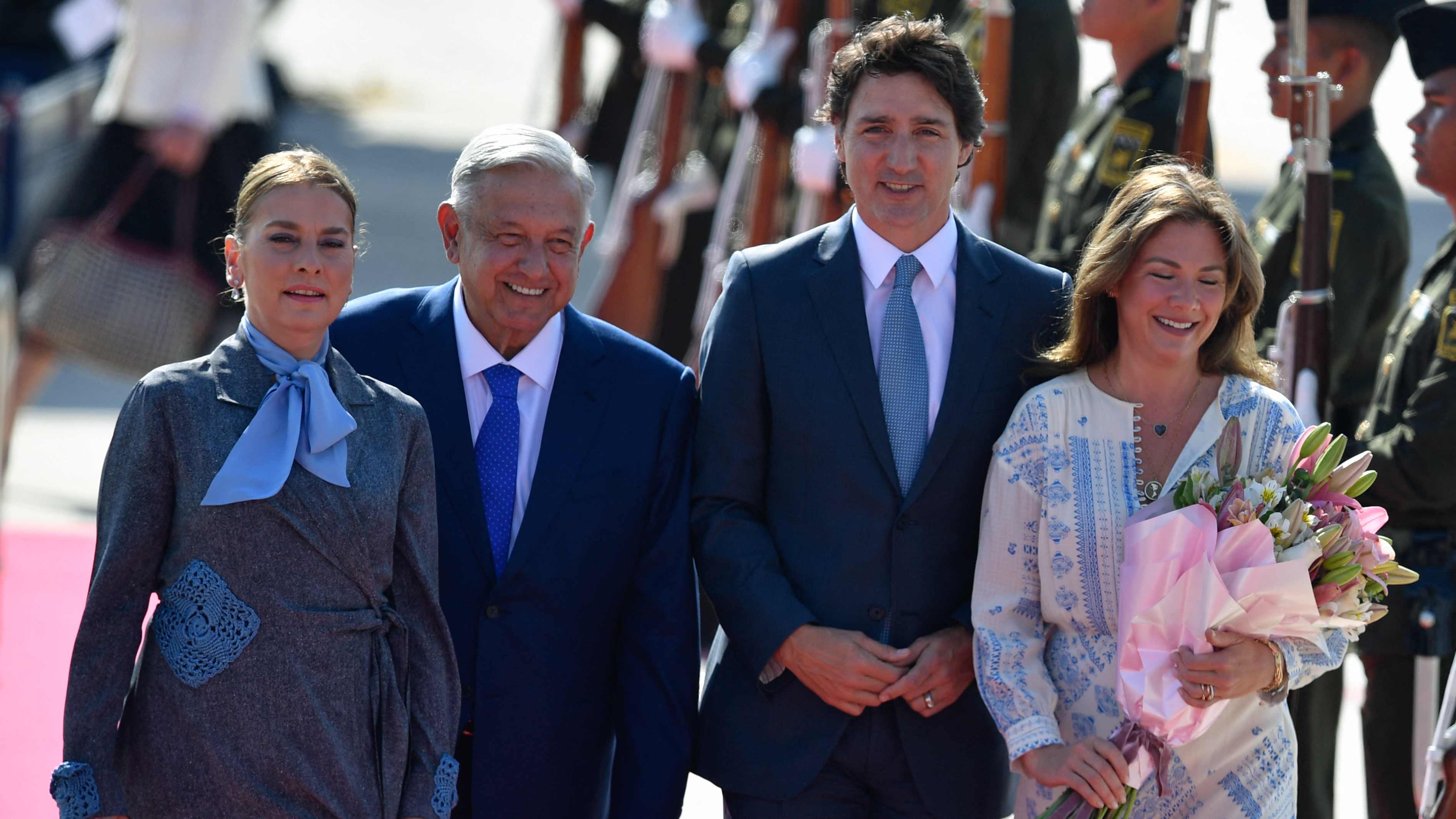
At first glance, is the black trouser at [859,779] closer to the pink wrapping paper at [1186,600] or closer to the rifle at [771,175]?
the pink wrapping paper at [1186,600]

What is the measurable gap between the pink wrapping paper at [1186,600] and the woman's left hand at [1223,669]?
11 millimetres

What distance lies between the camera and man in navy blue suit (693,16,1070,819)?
2461 mm

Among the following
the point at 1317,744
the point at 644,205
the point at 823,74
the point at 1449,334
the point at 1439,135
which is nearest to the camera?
the point at 1449,334

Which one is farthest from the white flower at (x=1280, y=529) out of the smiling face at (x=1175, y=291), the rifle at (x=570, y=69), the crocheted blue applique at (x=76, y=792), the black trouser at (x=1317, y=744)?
the rifle at (x=570, y=69)

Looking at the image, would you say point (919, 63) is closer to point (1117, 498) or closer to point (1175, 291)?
point (1175, 291)

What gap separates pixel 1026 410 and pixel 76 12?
15.9ft

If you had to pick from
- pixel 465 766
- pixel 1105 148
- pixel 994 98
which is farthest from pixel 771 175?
pixel 465 766

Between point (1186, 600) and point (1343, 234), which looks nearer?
point (1186, 600)

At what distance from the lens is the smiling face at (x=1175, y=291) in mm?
2396

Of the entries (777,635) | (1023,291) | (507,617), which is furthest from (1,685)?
(1023,291)

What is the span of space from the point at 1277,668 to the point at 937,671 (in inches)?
18.8

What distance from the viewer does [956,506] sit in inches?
98.4

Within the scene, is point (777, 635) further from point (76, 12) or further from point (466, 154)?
point (76, 12)

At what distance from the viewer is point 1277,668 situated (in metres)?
2.30
